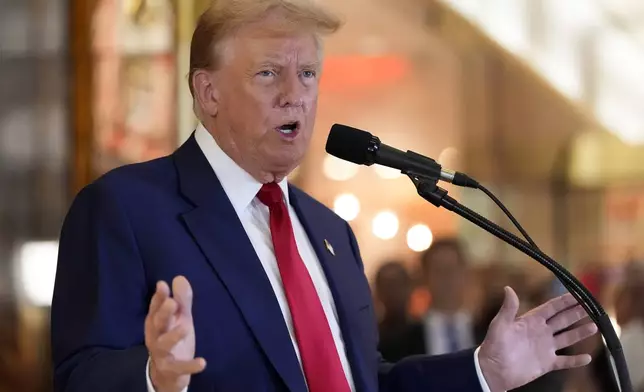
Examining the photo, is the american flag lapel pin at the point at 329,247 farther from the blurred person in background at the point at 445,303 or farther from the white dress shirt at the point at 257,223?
the blurred person in background at the point at 445,303

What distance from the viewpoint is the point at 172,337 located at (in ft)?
4.44

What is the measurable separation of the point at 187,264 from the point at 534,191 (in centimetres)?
374

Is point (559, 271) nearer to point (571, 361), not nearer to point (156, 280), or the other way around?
point (571, 361)

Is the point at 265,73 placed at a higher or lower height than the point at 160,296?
higher

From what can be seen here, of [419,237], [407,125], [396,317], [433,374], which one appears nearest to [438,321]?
[396,317]

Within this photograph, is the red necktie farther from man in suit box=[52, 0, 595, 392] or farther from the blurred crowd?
the blurred crowd

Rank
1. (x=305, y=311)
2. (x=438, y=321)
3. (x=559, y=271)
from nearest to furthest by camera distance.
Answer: (x=559, y=271), (x=305, y=311), (x=438, y=321)

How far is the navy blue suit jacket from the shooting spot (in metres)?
1.58

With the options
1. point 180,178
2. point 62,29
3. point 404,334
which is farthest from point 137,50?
point 180,178

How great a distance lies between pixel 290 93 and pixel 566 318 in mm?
570

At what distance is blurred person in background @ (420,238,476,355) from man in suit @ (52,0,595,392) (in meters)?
1.97

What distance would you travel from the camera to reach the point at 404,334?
12.9 ft

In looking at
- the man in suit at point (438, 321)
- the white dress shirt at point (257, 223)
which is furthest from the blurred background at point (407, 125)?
the white dress shirt at point (257, 223)

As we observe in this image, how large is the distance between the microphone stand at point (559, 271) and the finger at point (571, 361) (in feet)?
0.76
